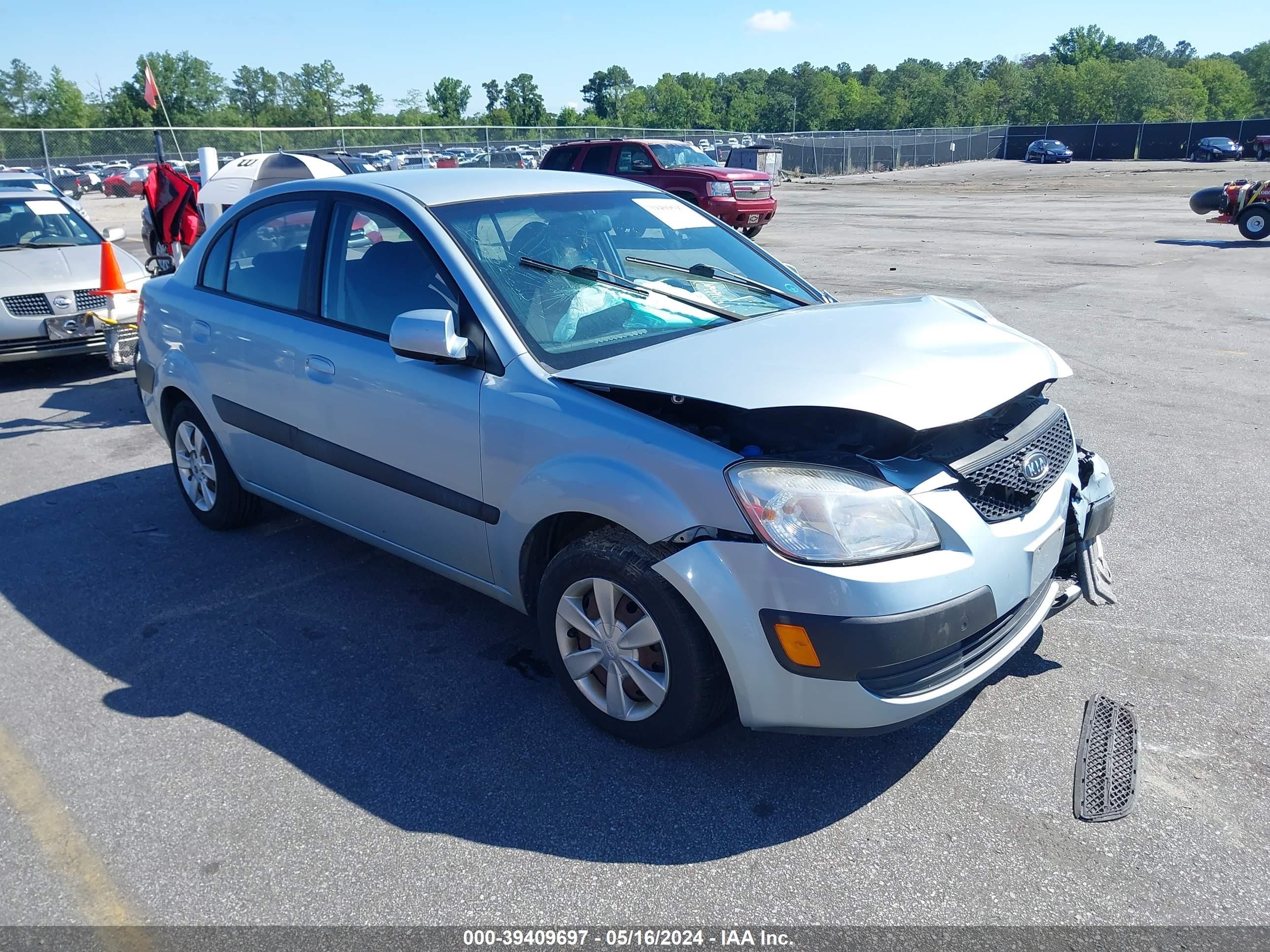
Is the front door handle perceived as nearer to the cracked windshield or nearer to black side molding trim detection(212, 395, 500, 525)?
black side molding trim detection(212, 395, 500, 525)

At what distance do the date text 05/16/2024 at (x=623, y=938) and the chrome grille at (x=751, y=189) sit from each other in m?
18.8

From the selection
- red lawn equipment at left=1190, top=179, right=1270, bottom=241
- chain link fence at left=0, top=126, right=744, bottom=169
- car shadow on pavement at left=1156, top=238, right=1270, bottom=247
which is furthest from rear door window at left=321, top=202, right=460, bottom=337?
chain link fence at left=0, top=126, right=744, bottom=169

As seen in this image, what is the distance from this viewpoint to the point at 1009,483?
302 centimetres

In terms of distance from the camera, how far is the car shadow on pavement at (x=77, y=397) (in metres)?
7.25

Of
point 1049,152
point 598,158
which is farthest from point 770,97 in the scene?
point 598,158

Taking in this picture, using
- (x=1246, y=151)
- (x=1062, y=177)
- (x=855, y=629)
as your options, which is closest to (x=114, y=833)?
(x=855, y=629)

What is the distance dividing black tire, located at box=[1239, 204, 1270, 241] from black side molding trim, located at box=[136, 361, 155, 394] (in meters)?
18.7

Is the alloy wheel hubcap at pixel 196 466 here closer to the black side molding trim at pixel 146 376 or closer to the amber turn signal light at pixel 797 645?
the black side molding trim at pixel 146 376

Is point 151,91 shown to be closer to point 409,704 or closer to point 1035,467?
point 409,704

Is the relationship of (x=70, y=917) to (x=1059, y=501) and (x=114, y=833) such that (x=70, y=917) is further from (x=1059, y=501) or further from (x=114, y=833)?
(x=1059, y=501)

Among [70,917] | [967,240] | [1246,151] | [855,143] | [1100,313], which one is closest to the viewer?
[70,917]

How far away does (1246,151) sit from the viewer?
58.9m

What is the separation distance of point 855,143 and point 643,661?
180ft

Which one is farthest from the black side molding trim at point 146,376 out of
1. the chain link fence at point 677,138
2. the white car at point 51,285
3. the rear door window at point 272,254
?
the chain link fence at point 677,138
